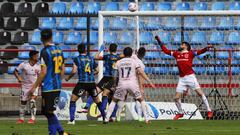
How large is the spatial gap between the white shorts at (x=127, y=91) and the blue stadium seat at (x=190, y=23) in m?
6.09

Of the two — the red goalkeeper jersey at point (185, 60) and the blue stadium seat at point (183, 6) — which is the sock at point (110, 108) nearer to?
the red goalkeeper jersey at point (185, 60)

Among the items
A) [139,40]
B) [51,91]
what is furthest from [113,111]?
[51,91]

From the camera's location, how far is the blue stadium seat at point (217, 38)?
25875mm

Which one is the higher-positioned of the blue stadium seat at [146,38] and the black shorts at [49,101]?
the blue stadium seat at [146,38]

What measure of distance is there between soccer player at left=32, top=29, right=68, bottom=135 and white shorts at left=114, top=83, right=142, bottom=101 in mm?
6366

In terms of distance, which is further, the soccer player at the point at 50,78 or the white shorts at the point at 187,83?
the white shorts at the point at 187,83

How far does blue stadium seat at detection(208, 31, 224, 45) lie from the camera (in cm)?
2588

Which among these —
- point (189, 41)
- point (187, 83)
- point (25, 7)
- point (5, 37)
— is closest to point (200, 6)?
point (189, 41)

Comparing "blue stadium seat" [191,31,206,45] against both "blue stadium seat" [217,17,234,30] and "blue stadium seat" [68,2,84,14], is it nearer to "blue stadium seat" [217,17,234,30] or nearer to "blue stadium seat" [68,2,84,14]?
"blue stadium seat" [217,17,234,30]

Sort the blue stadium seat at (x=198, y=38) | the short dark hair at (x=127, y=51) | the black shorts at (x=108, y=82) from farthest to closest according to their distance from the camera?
the blue stadium seat at (x=198, y=38) → the black shorts at (x=108, y=82) → the short dark hair at (x=127, y=51)

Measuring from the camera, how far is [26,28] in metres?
32.5

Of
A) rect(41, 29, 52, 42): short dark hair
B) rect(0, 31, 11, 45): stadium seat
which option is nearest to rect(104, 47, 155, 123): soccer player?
rect(41, 29, 52, 42): short dark hair

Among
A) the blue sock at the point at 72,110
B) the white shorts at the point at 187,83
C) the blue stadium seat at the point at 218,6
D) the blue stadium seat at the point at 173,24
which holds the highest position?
the blue stadium seat at the point at 218,6

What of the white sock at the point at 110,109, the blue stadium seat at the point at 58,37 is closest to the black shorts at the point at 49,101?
the white sock at the point at 110,109
